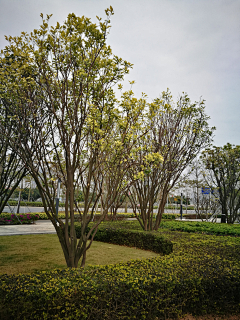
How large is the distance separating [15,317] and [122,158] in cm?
307

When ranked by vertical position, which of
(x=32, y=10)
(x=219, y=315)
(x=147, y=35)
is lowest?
(x=219, y=315)

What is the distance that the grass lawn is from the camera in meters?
5.13

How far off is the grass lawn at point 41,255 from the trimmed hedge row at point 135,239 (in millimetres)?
268

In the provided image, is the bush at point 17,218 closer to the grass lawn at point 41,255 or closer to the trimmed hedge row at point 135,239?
the grass lawn at point 41,255

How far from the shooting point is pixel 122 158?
4.79m

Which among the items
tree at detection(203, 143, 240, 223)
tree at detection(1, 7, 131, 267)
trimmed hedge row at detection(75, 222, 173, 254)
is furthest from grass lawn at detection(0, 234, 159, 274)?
tree at detection(203, 143, 240, 223)

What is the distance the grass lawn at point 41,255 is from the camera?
5.13 m

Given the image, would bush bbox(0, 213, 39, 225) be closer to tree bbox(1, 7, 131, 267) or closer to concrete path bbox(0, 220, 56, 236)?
concrete path bbox(0, 220, 56, 236)

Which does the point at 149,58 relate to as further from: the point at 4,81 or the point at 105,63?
the point at 4,81

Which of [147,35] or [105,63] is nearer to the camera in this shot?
[105,63]

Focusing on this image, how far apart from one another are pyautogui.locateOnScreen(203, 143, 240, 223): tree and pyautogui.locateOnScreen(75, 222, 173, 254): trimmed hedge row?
893 centimetres

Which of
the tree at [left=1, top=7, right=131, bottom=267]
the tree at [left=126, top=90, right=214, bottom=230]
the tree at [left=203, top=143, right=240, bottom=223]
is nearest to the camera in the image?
the tree at [left=1, top=7, right=131, bottom=267]

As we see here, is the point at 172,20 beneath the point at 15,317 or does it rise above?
above

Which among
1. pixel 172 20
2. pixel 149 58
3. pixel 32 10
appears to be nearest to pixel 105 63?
pixel 32 10
